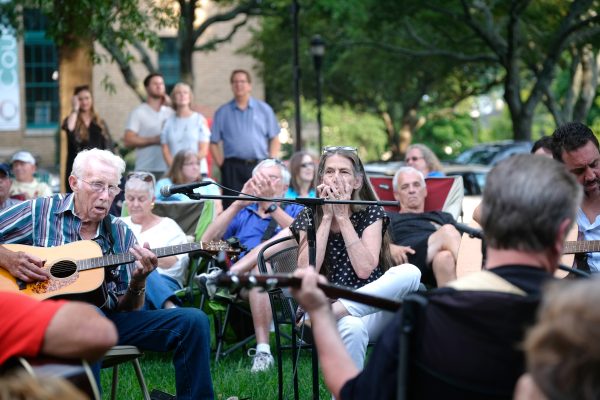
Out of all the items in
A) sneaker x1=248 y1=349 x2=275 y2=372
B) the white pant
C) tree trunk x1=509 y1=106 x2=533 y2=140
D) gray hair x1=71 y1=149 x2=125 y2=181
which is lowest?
sneaker x1=248 y1=349 x2=275 y2=372

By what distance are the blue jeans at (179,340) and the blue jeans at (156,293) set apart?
175 cm

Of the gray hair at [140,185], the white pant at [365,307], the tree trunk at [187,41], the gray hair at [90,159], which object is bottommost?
the white pant at [365,307]

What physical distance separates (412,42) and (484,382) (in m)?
29.0

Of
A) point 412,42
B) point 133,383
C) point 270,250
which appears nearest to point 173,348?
point 270,250

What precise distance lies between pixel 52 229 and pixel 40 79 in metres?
29.0

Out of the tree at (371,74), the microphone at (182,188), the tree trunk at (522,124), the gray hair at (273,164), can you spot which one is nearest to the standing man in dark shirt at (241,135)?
the gray hair at (273,164)

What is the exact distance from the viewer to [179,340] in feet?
18.2

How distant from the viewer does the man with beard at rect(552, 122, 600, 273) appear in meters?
5.84

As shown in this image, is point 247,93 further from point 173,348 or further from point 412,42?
point 412,42

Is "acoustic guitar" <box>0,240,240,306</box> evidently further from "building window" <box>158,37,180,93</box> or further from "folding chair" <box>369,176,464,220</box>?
"building window" <box>158,37,180,93</box>

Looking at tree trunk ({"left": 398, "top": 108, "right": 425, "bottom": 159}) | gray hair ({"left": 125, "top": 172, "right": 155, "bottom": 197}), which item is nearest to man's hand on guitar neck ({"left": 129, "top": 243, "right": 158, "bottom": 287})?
gray hair ({"left": 125, "top": 172, "right": 155, "bottom": 197})

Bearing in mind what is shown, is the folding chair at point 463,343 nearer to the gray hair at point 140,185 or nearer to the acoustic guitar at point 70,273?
the acoustic guitar at point 70,273

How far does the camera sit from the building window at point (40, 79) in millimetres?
33219

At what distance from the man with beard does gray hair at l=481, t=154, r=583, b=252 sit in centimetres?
277
